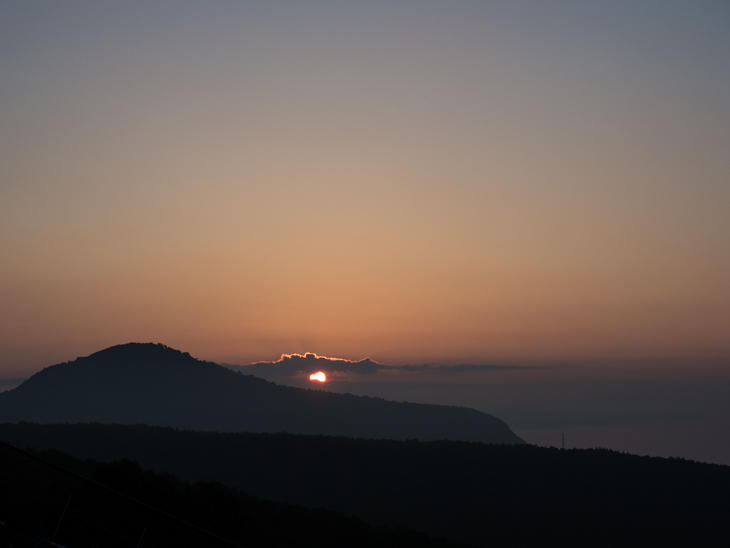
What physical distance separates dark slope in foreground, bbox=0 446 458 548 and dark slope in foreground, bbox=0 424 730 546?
3176 cm

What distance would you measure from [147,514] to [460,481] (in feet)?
275

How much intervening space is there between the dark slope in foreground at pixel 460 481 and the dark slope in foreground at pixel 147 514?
31757mm

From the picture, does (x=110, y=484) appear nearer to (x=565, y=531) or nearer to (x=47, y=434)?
(x=565, y=531)

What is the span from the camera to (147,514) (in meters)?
43.7

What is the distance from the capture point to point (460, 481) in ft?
397

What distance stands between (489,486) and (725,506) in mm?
34632

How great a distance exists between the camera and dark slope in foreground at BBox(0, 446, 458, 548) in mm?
40500

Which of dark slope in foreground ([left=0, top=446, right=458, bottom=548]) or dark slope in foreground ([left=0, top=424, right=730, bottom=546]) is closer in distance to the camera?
dark slope in foreground ([left=0, top=446, right=458, bottom=548])

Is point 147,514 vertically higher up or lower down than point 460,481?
lower down

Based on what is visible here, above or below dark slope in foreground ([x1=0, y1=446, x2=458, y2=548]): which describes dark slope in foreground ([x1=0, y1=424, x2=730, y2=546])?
above

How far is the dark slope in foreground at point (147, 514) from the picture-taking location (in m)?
40.5

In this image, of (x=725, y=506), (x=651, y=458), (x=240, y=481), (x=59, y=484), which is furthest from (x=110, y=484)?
(x=651, y=458)

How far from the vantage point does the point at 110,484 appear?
163 feet

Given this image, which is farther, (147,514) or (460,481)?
(460,481)
